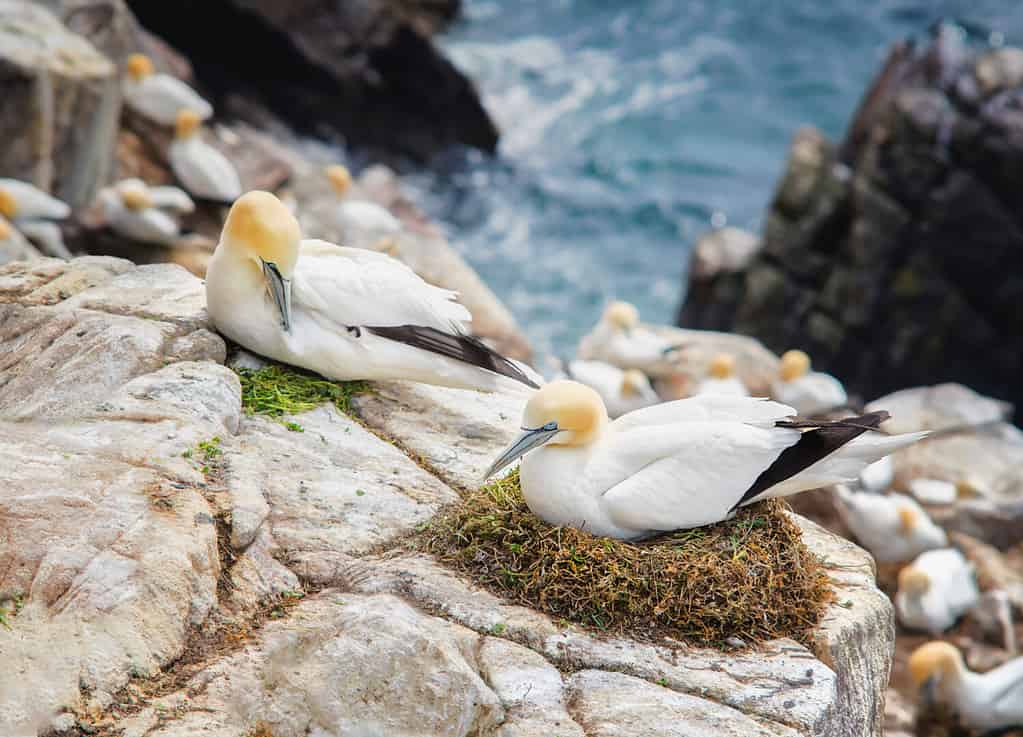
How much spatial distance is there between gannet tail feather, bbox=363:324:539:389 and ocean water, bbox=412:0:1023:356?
13.3 m

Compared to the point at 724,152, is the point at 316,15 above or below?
above

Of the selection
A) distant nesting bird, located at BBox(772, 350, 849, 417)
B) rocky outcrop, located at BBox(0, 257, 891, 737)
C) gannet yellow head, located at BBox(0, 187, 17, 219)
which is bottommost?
distant nesting bird, located at BBox(772, 350, 849, 417)

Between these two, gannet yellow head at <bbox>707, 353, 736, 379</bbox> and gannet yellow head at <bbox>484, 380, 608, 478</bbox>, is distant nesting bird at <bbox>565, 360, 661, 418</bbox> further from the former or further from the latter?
gannet yellow head at <bbox>484, 380, 608, 478</bbox>

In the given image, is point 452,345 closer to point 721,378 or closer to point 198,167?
point 721,378

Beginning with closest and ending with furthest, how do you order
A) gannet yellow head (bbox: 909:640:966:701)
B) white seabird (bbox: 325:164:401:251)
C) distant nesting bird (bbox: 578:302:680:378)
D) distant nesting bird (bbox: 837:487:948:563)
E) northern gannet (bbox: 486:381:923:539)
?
northern gannet (bbox: 486:381:923:539), gannet yellow head (bbox: 909:640:966:701), distant nesting bird (bbox: 837:487:948:563), distant nesting bird (bbox: 578:302:680:378), white seabird (bbox: 325:164:401:251)

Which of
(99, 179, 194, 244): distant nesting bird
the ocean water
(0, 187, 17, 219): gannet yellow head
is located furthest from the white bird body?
the ocean water

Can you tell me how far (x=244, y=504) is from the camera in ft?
14.3

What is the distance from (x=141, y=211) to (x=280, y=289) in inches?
252

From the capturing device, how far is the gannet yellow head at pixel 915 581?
9562 millimetres

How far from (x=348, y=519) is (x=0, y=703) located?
4.96ft

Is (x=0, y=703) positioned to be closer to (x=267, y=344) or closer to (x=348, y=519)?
(x=348, y=519)

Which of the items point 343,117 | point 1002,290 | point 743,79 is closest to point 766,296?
point 1002,290

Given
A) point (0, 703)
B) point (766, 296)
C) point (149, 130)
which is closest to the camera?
point (0, 703)

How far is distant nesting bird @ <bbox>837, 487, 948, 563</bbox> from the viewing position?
34.6 ft
